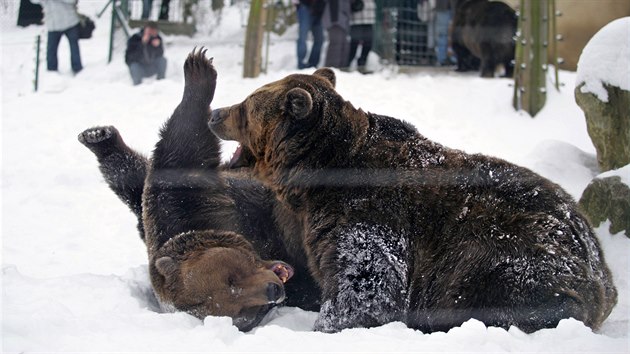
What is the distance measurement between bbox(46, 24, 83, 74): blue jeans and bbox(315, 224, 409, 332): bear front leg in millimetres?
5092

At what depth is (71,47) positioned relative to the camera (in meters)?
9.45

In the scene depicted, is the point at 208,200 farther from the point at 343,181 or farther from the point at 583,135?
the point at 583,135

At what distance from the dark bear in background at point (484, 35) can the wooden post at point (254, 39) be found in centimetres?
393

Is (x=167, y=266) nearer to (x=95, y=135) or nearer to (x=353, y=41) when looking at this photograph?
(x=95, y=135)

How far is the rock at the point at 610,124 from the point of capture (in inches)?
255

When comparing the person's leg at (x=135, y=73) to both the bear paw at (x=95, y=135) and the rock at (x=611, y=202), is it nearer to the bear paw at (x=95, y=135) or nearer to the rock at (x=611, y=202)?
the bear paw at (x=95, y=135)

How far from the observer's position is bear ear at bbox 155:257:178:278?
15.2 feet

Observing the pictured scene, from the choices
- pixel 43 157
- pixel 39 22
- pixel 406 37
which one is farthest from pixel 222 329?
pixel 406 37

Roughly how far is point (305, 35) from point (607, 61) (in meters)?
7.52

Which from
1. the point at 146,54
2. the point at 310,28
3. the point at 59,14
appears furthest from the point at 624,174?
the point at 146,54

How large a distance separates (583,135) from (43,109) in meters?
7.56

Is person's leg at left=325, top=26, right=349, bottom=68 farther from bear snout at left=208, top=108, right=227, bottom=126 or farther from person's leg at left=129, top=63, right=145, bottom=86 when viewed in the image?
bear snout at left=208, top=108, right=227, bottom=126

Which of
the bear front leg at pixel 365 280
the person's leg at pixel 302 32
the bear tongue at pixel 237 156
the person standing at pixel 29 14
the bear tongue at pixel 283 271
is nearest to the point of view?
the bear front leg at pixel 365 280

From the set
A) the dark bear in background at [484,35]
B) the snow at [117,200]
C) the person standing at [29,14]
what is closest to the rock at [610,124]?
the snow at [117,200]
